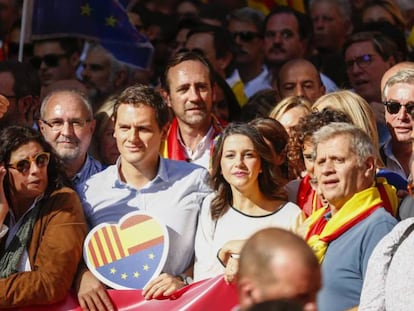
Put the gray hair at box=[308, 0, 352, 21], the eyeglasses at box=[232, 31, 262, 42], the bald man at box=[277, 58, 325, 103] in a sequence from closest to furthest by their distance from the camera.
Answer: the bald man at box=[277, 58, 325, 103], the eyeglasses at box=[232, 31, 262, 42], the gray hair at box=[308, 0, 352, 21]

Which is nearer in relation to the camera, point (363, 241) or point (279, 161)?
point (363, 241)

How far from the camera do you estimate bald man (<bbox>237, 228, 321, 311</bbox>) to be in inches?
184

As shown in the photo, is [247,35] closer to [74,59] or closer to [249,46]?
[249,46]

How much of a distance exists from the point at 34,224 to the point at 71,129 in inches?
53.2

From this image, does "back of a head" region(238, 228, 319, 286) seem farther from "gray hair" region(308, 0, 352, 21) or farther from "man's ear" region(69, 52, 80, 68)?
"gray hair" region(308, 0, 352, 21)

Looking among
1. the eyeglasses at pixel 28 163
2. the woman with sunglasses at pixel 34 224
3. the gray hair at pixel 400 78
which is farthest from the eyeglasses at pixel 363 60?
the eyeglasses at pixel 28 163

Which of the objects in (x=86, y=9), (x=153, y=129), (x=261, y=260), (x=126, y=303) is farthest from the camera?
(x=86, y=9)

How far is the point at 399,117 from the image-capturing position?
8633 mm

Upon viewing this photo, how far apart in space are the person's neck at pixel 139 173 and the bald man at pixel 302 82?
217 cm

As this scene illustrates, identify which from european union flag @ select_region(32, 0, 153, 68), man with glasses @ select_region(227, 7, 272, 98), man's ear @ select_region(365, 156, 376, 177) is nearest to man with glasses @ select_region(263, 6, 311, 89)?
man with glasses @ select_region(227, 7, 272, 98)

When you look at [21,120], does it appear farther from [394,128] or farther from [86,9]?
[394,128]

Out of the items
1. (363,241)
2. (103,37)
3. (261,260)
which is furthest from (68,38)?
(261,260)

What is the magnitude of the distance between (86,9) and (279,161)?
12.5ft

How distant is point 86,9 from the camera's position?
11.3 meters
